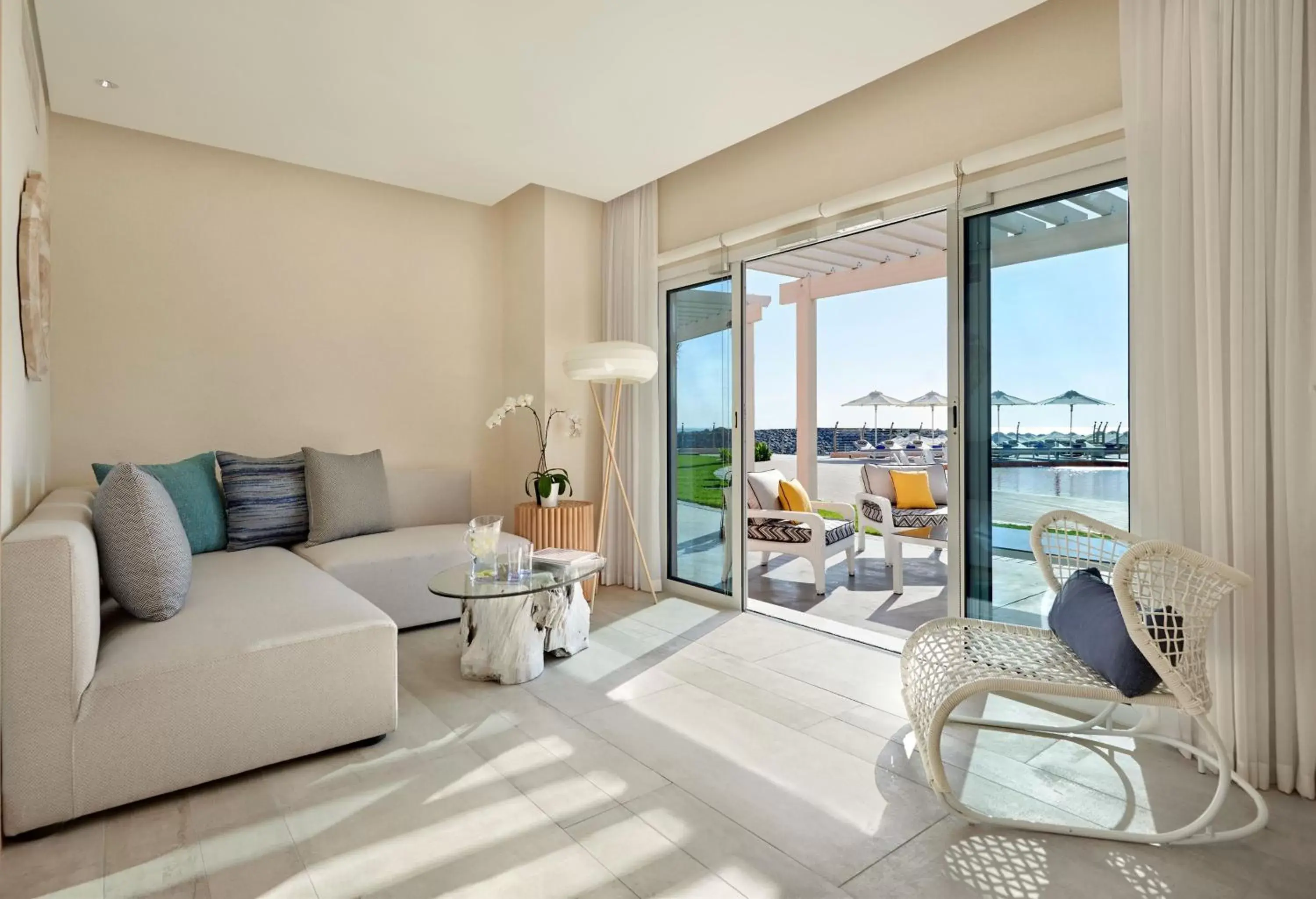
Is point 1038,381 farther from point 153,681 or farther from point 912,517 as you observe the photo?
point 153,681

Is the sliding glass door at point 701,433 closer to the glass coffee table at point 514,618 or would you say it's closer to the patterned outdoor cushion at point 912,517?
the patterned outdoor cushion at point 912,517

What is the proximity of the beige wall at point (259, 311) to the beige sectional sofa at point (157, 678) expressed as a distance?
112cm

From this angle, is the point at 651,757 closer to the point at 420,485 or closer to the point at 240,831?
the point at 240,831

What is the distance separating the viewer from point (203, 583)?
2.81m

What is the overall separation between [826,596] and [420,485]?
2.78 meters

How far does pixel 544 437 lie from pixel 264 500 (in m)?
1.64

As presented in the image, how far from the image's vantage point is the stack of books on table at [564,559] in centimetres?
Result: 320

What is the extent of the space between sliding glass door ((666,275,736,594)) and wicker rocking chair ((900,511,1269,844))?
85.1 inches

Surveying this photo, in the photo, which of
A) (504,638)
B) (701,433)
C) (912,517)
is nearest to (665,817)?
(504,638)

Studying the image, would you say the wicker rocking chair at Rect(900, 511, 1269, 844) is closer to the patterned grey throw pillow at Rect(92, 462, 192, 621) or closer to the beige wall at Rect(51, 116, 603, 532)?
the patterned grey throw pillow at Rect(92, 462, 192, 621)

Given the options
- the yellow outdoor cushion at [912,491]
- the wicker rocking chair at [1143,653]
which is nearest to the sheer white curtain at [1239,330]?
the wicker rocking chair at [1143,653]

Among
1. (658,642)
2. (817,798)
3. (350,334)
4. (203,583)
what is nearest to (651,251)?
(350,334)

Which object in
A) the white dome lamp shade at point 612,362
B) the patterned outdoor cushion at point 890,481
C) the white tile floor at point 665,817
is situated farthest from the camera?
the patterned outdoor cushion at point 890,481

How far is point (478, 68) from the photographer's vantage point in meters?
2.96
